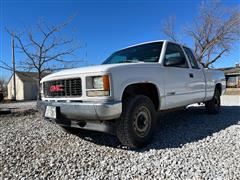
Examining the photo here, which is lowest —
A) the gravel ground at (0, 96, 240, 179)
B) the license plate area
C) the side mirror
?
the gravel ground at (0, 96, 240, 179)

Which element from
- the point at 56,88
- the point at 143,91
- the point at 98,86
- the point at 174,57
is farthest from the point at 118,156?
the point at 174,57

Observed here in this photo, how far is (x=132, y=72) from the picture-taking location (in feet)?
9.70

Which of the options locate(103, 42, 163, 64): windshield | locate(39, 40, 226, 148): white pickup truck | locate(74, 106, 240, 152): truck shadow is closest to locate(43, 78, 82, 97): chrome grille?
locate(39, 40, 226, 148): white pickup truck

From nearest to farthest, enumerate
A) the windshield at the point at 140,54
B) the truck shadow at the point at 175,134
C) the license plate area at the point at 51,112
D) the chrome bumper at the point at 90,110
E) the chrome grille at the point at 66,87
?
1. the chrome bumper at the point at 90,110
2. the chrome grille at the point at 66,87
3. the license plate area at the point at 51,112
4. the truck shadow at the point at 175,134
5. the windshield at the point at 140,54

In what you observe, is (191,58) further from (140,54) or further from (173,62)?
(140,54)

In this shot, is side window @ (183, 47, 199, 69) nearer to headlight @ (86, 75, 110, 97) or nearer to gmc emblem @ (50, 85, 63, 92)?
headlight @ (86, 75, 110, 97)

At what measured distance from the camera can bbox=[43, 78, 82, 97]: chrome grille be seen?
9.36 feet

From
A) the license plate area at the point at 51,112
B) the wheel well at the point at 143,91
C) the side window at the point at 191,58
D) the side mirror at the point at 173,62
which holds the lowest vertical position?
the license plate area at the point at 51,112

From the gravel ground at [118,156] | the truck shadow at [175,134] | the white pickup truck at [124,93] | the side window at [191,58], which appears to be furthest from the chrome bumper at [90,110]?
the side window at [191,58]

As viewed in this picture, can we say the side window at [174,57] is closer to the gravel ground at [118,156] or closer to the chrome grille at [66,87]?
the gravel ground at [118,156]

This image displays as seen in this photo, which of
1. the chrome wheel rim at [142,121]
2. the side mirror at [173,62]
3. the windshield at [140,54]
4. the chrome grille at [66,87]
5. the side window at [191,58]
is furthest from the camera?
the side window at [191,58]

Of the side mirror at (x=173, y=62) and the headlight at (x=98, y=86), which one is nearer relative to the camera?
the headlight at (x=98, y=86)

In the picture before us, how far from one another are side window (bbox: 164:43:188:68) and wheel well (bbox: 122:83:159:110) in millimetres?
582

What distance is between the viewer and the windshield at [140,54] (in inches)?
150
